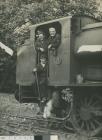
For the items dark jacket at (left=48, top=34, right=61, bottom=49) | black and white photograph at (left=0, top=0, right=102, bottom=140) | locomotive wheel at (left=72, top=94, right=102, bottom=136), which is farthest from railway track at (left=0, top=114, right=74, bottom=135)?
dark jacket at (left=48, top=34, right=61, bottom=49)

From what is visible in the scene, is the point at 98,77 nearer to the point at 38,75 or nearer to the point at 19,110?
the point at 38,75

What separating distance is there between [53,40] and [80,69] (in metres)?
0.65

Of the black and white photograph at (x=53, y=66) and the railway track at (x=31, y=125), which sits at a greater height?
the black and white photograph at (x=53, y=66)

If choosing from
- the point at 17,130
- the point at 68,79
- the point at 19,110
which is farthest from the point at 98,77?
the point at 19,110

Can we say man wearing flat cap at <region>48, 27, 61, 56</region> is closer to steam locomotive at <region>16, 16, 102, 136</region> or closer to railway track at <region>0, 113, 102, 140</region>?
steam locomotive at <region>16, 16, 102, 136</region>

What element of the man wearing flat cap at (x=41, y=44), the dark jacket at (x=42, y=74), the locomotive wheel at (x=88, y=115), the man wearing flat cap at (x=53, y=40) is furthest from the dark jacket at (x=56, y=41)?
the locomotive wheel at (x=88, y=115)

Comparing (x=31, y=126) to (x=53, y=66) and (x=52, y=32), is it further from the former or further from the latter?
(x=52, y=32)

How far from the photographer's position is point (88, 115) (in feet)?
25.0

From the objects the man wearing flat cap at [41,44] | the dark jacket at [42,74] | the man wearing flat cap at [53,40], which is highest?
the man wearing flat cap at [53,40]

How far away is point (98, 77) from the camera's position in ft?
24.5

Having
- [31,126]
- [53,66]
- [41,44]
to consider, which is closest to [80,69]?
[53,66]

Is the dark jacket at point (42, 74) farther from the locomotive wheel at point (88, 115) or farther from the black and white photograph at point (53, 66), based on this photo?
the locomotive wheel at point (88, 115)

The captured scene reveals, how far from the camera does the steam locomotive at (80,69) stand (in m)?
7.49

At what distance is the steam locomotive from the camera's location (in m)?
7.49
